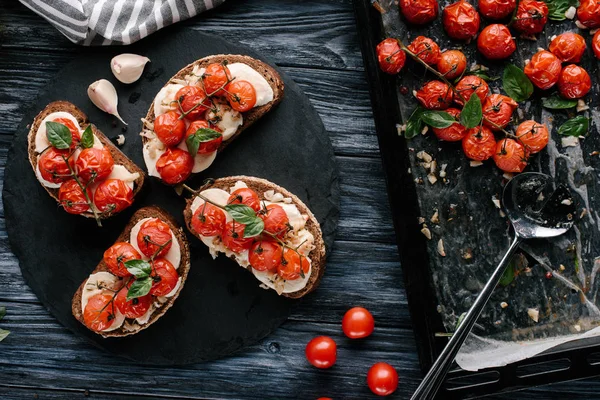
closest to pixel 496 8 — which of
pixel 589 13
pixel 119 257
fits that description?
pixel 589 13

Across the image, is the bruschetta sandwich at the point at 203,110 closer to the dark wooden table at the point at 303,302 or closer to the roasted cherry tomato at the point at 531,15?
the dark wooden table at the point at 303,302

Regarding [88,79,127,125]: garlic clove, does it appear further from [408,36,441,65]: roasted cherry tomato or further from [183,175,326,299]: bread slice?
[408,36,441,65]: roasted cherry tomato

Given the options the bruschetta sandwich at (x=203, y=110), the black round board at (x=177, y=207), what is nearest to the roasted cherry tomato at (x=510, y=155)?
the black round board at (x=177, y=207)

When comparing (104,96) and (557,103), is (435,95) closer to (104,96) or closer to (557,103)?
(557,103)

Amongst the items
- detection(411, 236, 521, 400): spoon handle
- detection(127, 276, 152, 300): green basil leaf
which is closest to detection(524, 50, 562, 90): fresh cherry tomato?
detection(411, 236, 521, 400): spoon handle

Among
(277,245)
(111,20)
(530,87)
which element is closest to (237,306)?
(277,245)
